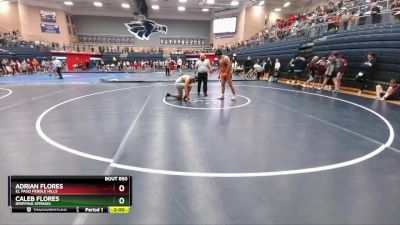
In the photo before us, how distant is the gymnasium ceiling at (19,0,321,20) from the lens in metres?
33.3

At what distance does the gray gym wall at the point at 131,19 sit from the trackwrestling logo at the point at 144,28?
0.47 metres

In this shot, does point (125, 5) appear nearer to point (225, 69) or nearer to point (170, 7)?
point (170, 7)

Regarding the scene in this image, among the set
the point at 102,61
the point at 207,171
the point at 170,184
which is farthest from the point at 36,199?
the point at 102,61

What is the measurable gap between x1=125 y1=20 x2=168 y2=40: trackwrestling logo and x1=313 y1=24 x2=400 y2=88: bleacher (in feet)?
97.0

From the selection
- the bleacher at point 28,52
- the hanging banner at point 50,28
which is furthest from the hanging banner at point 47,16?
the bleacher at point 28,52

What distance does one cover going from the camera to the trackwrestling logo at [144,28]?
129 ft

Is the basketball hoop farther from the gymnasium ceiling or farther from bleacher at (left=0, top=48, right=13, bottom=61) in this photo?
bleacher at (left=0, top=48, right=13, bottom=61)

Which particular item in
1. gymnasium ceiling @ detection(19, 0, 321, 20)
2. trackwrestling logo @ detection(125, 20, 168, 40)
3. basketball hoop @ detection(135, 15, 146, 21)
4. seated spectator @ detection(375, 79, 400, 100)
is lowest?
seated spectator @ detection(375, 79, 400, 100)

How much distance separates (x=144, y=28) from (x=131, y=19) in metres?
2.22

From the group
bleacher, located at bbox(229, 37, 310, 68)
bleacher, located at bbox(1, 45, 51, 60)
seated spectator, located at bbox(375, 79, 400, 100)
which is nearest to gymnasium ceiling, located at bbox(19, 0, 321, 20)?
bleacher, located at bbox(1, 45, 51, 60)

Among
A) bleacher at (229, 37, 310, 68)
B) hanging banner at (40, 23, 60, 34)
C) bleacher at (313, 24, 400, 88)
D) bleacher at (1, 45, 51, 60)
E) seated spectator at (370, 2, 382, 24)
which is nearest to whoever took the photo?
bleacher at (313, 24, 400, 88)

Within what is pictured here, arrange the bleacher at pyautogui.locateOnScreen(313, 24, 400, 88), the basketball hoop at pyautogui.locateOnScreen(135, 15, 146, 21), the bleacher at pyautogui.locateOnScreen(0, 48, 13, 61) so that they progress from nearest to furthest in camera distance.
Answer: the bleacher at pyautogui.locateOnScreen(313, 24, 400, 88)
the bleacher at pyautogui.locateOnScreen(0, 48, 13, 61)
the basketball hoop at pyautogui.locateOnScreen(135, 15, 146, 21)

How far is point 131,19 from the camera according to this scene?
39.4 m

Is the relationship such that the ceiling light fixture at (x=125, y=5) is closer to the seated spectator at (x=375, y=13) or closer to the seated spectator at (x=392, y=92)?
the seated spectator at (x=375, y=13)
